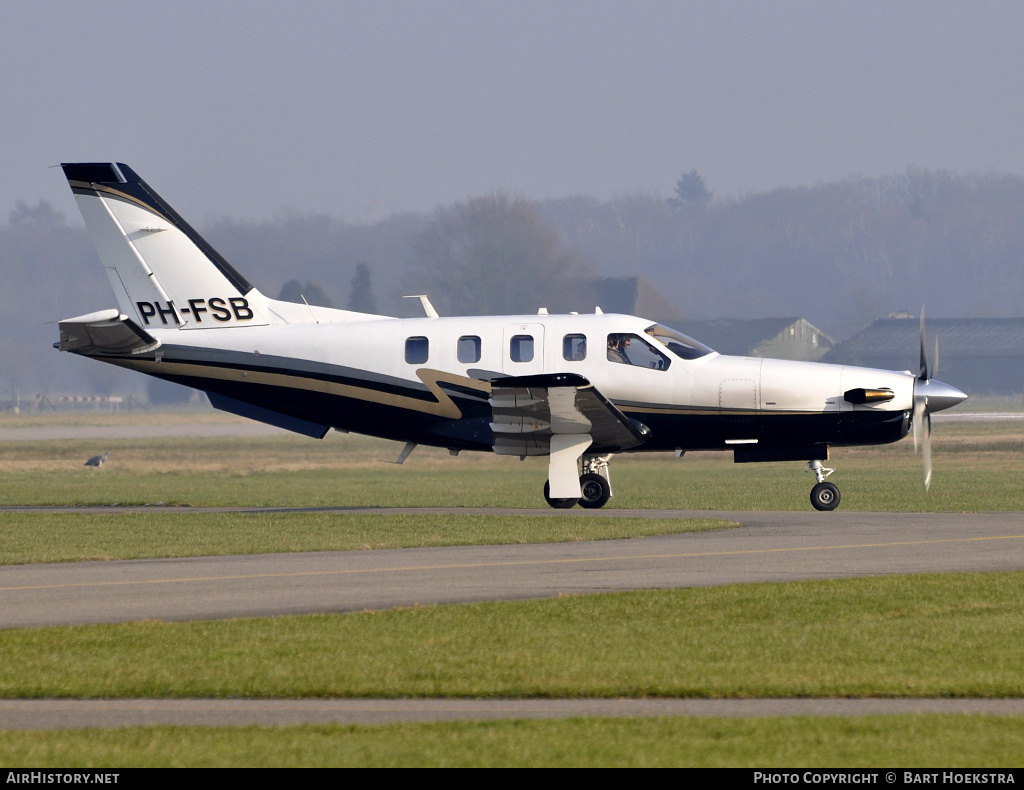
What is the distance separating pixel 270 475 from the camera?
38500 millimetres

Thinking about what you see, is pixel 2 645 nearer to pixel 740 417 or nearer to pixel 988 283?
pixel 740 417

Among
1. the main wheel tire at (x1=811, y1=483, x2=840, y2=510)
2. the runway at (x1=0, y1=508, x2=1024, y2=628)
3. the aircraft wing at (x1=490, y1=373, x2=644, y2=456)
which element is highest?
the aircraft wing at (x1=490, y1=373, x2=644, y2=456)

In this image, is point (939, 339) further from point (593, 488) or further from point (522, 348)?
point (522, 348)

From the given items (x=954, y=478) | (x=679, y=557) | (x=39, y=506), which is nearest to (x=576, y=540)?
(x=679, y=557)

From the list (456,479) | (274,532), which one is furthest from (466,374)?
(456,479)

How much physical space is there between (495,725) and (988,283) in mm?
204027

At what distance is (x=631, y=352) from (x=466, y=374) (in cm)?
302

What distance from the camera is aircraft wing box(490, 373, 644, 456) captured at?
22250mm

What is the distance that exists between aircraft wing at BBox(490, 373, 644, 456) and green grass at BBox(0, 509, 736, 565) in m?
1.93

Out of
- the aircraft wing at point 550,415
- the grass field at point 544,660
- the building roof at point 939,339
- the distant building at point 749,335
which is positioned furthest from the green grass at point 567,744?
the building roof at point 939,339

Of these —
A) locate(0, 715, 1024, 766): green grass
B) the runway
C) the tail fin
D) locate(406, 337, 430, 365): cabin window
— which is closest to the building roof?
locate(406, 337, 430, 365): cabin window

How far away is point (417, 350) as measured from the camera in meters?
24.0

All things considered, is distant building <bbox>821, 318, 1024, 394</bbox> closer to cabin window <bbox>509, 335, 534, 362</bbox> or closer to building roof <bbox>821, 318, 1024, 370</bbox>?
building roof <bbox>821, 318, 1024, 370</bbox>

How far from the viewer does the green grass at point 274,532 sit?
18.3 meters
